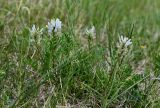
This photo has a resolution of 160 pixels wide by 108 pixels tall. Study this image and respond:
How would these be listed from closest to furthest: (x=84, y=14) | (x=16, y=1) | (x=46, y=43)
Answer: (x=46, y=43) → (x=16, y=1) → (x=84, y=14)

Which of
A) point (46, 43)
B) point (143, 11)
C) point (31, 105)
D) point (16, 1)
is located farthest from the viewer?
point (143, 11)

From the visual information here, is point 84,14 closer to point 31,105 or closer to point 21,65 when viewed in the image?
point 21,65

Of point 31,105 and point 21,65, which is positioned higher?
point 21,65

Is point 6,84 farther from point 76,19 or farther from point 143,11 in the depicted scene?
point 143,11

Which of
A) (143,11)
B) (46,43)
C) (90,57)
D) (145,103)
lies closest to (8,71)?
(46,43)

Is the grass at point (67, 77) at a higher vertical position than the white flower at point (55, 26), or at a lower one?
lower

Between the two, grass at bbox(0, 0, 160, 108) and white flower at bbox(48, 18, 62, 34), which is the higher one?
white flower at bbox(48, 18, 62, 34)

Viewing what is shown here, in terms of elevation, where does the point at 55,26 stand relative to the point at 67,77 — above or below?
above

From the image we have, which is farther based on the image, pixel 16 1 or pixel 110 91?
pixel 16 1

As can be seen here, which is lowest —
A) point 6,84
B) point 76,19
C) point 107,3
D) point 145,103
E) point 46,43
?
point 145,103
